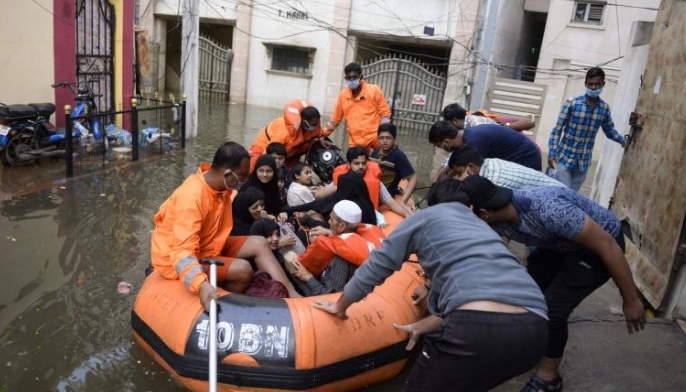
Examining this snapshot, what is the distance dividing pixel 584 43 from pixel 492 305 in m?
13.3

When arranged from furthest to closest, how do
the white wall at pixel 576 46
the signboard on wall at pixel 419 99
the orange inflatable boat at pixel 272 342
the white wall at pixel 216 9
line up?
the white wall at pixel 216 9
the signboard on wall at pixel 419 99
the white wall at pixel 576 46
the orange inflatable boat at pixel 272 342

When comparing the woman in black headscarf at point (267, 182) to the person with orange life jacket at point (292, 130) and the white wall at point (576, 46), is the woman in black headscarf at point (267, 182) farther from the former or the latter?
the white wall at point (576, 46)

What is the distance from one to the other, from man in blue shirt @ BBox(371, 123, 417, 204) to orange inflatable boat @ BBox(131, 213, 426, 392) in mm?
2664

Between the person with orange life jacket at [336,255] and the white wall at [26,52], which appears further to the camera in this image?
the white wall at [26,52]

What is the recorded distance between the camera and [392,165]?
5.73 metres

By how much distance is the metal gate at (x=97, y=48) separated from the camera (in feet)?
29.3

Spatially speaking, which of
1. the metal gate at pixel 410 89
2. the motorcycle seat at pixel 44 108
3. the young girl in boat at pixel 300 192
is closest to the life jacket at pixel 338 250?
the young girl in boat at pixel 300 192

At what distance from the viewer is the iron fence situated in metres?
7.35

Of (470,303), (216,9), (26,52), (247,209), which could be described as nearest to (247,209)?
(247,209)

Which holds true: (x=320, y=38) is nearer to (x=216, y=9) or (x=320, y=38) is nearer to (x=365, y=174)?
(x=216, y=9)

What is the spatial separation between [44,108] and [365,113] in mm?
4622

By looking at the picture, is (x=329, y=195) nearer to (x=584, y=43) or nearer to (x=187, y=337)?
(x=187, y=337)

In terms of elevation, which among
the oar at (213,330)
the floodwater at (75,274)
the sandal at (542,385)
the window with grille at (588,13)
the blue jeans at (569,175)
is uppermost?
the window with grille at (588,13)

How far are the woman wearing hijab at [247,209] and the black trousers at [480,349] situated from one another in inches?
92.9
